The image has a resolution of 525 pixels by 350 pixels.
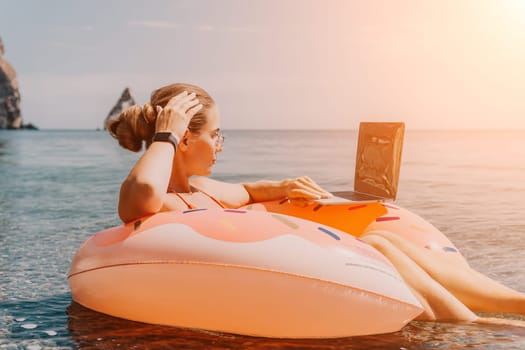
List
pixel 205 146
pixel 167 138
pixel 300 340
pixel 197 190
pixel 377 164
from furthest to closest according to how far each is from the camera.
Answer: pixel 377 164 < pixel 197 190 < pixel 205 146 < pixel 300 340 < pixel 167 138

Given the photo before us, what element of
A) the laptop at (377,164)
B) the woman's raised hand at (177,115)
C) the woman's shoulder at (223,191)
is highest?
the woman's raised hand at (177,115)

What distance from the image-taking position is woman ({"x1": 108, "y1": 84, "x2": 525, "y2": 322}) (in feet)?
9.20

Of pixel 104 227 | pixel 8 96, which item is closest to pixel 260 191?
pixel 104 227

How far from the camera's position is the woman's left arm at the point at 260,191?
137 inches

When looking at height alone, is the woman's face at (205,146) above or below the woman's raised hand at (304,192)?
above

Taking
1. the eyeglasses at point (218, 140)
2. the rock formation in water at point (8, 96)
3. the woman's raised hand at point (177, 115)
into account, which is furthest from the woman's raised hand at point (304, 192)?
the rock formation in water at point (8, 96)

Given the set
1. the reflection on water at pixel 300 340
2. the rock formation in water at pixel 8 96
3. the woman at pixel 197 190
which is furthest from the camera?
the rock formation in water at pixel 8 96

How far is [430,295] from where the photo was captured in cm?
300

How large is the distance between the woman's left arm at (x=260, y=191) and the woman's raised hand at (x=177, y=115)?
594 mm

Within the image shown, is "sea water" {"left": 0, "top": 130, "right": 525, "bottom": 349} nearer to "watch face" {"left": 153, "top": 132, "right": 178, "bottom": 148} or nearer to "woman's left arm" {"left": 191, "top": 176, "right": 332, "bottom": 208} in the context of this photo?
"woman's left arm" {"left": 191, "top": 176, "right": 332, "bottom": 208}

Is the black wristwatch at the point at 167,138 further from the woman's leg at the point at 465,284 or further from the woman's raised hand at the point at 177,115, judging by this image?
the woman's leg at the point at 465,284

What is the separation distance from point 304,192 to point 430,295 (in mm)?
838

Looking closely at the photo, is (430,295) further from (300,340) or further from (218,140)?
(218,140)

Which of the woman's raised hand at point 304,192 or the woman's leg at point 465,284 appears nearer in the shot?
the woman's leg at point 465,284
